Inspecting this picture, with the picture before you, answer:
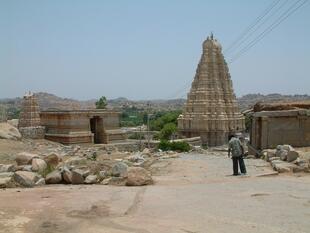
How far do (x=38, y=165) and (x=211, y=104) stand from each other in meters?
31.0

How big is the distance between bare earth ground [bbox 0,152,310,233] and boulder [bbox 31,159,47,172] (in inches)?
71.9

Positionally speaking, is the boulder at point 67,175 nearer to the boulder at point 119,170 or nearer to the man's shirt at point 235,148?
the boulder at point 119,170

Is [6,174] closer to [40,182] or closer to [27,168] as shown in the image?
[27,168]

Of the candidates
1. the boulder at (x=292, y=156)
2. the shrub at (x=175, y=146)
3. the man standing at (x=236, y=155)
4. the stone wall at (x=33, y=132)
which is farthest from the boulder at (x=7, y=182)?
the stone wall at (x=33, y=132)

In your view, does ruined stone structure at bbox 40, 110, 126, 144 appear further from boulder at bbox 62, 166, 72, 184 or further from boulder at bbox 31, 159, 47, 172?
boulder at bbox 62, 166, 72, 184

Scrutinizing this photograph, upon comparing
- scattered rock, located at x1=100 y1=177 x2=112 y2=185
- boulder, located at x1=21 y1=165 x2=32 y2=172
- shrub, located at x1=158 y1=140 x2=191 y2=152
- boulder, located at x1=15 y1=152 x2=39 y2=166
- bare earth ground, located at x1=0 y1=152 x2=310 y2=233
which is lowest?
shrub, located at x1=158 y1=140 x2=191 y2=152

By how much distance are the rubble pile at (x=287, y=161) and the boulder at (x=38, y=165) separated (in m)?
6.69

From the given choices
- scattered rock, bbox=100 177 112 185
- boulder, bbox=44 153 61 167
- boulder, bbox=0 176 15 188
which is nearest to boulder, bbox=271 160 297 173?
scattered rock, bbox=100 177 112 185

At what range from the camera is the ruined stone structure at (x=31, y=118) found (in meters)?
30.3

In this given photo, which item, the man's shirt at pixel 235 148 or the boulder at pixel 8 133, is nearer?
the man's shirt at pixel 235 148

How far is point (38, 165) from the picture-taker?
12.5 meters

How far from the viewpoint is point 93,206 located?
8.20 m

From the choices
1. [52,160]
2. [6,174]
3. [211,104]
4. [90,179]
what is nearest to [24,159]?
[52,160]

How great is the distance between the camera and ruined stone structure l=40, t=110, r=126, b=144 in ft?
98.9
